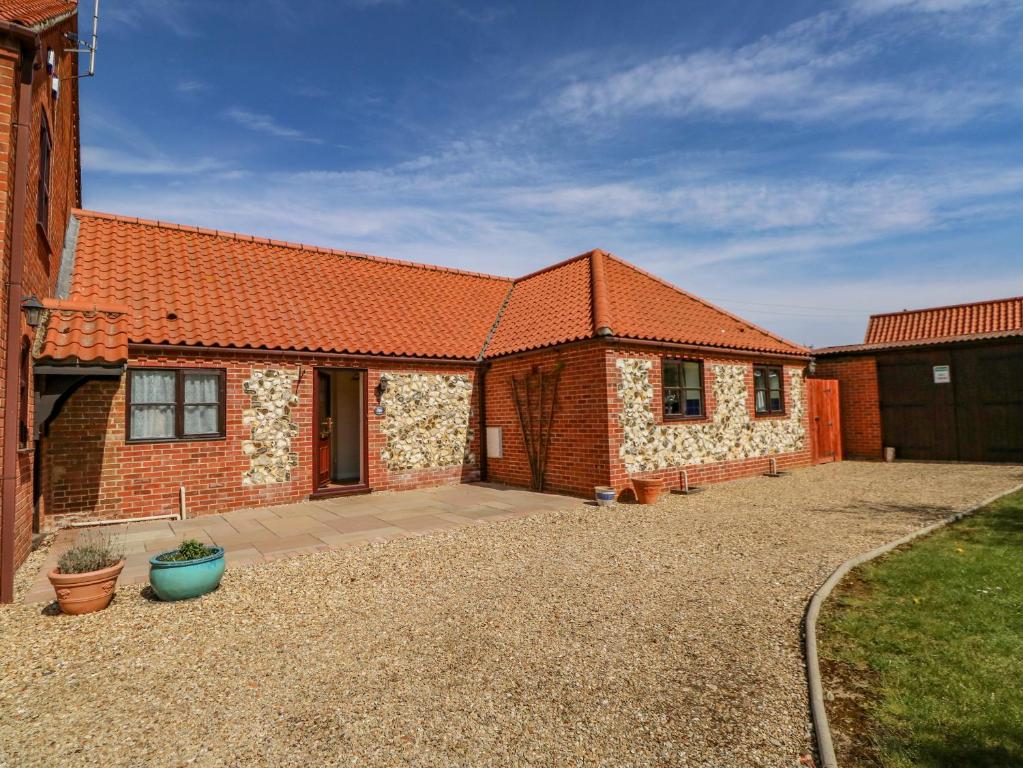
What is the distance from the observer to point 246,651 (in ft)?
13.7

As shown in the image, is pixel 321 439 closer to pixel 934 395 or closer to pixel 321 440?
pixel 321 440

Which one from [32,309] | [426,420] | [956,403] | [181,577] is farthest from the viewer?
[956,403]

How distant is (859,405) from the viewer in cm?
1681

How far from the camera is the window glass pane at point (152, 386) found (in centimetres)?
909

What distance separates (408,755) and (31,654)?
3.44 metres

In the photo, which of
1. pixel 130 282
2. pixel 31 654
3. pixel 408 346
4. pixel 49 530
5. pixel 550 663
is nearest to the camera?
pixel 550 663

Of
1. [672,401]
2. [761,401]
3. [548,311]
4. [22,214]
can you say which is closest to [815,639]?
[672,401]

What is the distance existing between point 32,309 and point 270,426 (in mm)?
4567

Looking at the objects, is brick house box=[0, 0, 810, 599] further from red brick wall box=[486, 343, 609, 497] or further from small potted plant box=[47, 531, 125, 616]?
small potted plant box=[47, 531, 125, 616]

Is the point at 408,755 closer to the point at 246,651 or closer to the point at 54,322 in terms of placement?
the point at 246,651

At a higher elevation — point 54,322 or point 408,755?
point 54,322

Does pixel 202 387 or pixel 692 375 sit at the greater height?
pixel 692 375

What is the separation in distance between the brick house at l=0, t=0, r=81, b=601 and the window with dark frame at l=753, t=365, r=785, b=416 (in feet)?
45.6

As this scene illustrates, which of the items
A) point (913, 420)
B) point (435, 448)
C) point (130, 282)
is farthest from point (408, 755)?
point (913, 420)
